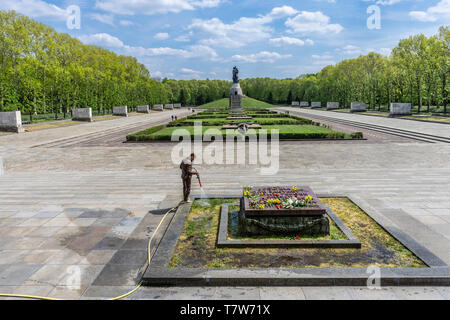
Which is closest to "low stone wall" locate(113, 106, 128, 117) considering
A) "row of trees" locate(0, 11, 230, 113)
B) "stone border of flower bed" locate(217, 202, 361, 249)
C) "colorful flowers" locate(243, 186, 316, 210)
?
"row of trees" locate(0, 11, 230, 113)

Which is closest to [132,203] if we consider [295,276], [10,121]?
[295,276]

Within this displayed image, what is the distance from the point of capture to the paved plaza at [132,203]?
17.2 feet

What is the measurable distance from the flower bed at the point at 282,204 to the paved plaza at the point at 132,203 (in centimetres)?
202

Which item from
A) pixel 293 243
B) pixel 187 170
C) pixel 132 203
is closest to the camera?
pixel 293 243

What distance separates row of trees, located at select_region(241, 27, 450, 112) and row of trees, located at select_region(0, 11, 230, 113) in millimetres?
53868

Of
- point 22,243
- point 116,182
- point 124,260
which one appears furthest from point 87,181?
point 124,260

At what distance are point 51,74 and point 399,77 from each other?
60878 mm

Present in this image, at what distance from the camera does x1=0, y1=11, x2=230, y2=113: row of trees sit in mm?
40250

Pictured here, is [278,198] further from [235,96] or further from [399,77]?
[235,96]

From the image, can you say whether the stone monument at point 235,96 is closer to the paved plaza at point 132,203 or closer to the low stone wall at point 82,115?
the low stone wall at point 82,115

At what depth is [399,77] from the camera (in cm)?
5906

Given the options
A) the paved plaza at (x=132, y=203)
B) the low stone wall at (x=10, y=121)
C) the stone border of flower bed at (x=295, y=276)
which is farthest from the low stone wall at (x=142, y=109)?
the stone border of flower bed at (x=295, y=276)

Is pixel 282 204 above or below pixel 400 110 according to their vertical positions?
below

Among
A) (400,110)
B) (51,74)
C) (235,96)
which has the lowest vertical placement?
(400,110)
